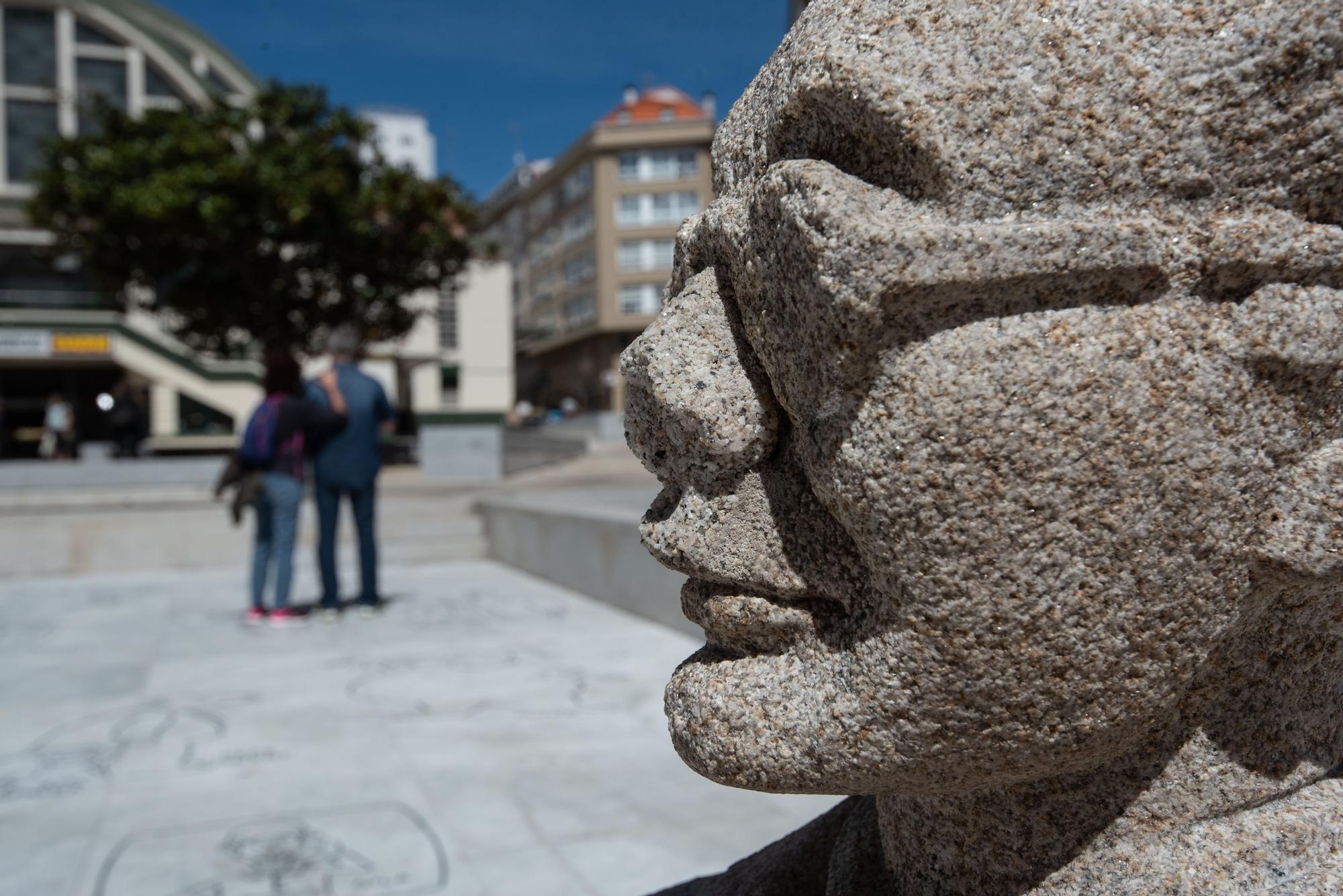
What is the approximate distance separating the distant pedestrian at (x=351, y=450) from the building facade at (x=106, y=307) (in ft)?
51.2

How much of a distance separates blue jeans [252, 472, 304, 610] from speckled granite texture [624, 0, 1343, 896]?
524 cm

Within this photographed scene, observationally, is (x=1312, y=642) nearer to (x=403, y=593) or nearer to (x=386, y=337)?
(x=403, y=593)

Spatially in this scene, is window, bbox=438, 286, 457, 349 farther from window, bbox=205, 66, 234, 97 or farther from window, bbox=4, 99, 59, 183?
window, bbox=4, 99, 59, 183

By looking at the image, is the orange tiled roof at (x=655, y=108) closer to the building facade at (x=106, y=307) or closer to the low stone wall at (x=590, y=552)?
the building facade at (x=106, y=307)

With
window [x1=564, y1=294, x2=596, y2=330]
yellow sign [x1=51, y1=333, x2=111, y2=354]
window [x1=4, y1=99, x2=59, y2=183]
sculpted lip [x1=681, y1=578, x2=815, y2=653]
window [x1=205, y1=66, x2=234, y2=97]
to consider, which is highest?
window [x1=205, y1=66, x2=234, y2=97]

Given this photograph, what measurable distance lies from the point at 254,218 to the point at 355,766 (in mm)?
11660

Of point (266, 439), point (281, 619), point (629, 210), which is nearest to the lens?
point (266, 439)

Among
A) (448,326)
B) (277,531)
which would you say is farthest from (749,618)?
(448,326)

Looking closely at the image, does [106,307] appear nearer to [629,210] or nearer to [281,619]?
[281,619]

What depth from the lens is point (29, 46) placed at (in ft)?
89.2

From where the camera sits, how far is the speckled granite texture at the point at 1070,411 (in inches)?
37.3

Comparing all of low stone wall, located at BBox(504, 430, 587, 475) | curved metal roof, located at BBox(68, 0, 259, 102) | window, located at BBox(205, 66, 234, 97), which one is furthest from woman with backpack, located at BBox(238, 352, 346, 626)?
window, located at BBox(205, 66, 234, 97)

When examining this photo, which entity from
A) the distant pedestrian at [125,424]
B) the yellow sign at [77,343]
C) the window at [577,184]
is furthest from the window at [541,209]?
the distant pedestrian at [125,424]

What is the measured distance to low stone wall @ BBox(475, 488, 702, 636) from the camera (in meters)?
5.75
